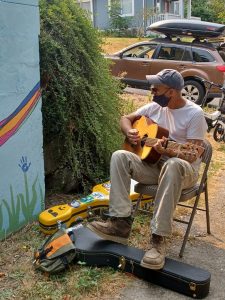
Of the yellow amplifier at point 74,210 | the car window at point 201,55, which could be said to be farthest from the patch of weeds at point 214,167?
the car window at point 201,55

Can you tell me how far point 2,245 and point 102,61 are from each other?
2517mm

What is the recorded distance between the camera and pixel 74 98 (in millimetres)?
4578

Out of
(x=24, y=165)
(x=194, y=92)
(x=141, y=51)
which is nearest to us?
(x=24, y=165)

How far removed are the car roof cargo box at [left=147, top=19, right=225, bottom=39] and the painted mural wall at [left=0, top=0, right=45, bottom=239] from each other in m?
7.90

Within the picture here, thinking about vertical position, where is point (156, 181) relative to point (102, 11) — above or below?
below

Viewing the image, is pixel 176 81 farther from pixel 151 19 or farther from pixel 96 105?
pixel 151 19

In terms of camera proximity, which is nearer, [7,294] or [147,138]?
[7,294]

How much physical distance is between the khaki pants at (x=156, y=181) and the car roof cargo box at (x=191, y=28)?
26.8 ft

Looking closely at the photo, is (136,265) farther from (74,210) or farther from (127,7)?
(127,7)

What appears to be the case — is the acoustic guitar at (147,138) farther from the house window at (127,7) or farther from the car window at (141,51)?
the house window at (127,7)

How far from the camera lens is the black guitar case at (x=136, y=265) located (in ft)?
9.71

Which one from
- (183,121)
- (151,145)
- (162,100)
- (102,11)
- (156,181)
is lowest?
(156,181)

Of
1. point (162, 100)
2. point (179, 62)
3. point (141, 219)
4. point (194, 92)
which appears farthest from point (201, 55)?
point (162, 100)

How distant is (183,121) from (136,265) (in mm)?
1171
